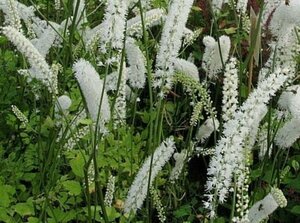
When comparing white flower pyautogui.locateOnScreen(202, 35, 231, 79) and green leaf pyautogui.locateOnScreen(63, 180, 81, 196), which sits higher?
white flower pyautogui.locateOnScreen(202, 35, 231, 79)

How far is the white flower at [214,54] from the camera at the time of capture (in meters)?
3.05

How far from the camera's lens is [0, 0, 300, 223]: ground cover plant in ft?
7.16

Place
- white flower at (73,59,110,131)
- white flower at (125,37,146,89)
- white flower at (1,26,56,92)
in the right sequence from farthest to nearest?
white flower at (125,37,146,89) → white flower at (1,26,56,92) → white flower at (73,59,110,131)

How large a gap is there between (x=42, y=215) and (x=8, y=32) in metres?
0.63

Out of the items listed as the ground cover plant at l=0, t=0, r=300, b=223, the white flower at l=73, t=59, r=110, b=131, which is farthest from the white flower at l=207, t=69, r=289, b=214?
the white flower at l=73, t=59, r=110, b=131

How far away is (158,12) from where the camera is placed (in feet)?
9.84

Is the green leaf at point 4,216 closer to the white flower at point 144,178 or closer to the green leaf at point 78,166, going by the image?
the green leaf at point 78,166

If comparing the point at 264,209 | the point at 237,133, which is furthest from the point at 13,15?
the point at 237,133

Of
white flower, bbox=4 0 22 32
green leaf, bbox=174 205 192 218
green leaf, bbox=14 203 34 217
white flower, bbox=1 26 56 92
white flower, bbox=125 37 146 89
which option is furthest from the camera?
white flower, bbox=4 0 22 32

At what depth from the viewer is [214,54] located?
311 cm

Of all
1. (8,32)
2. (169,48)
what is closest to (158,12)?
(169,48)

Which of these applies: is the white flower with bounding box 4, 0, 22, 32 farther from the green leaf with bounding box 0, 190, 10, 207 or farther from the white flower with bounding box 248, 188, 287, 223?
the white flower with bounding box 248, 188, 287, 223

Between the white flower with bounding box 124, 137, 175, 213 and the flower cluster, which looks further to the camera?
the flower cluster

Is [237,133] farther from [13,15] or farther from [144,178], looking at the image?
[13,15]
